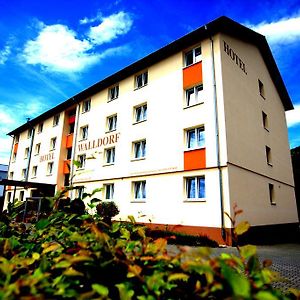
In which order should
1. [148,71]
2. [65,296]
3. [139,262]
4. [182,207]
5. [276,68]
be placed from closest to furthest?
1. [65,296]
2. [139,262]
3. [182,207]
4. [148,71]
5. [276,68]

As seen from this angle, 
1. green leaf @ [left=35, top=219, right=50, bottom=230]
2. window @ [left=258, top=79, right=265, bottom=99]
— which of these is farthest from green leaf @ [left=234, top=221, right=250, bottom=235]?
window @ [left=258, top=79, right=265, bottom=99]

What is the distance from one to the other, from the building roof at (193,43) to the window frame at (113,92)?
14.6 inches

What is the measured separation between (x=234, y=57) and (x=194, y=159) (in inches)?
278

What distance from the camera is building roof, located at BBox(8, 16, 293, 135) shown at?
14904mm

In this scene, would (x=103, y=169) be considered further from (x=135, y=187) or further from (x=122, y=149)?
(x=135, y=187)

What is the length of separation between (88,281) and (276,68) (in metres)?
24.3

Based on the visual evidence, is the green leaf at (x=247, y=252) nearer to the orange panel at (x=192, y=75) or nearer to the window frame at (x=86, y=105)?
the orange panel at (x=192, y=75)

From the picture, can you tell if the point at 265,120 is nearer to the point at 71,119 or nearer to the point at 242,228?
the point at 71,119

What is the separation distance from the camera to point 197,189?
44.1 feet

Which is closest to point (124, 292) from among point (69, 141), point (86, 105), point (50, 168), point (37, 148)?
point (86, 105)

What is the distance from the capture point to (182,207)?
13617 millimetres

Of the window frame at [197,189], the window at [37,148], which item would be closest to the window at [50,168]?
the window at [37,148]

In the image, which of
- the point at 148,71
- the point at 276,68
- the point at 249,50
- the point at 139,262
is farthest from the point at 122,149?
the point at 139,262

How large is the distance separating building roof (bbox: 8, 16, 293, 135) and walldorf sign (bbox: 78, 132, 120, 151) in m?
4.32
